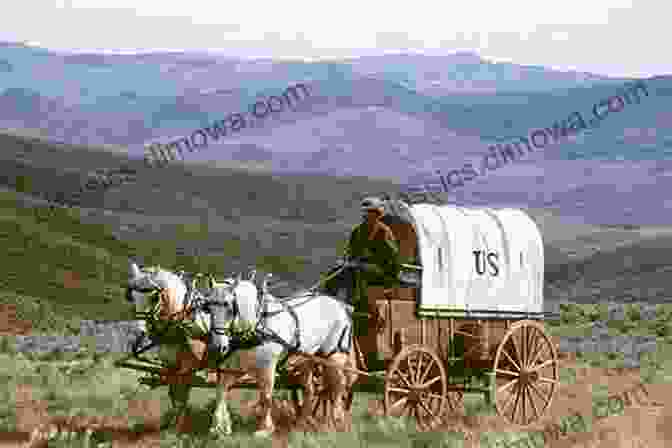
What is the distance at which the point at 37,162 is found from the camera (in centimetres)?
11131

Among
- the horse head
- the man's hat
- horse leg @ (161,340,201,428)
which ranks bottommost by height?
horse leg @ (161,340,201,428)

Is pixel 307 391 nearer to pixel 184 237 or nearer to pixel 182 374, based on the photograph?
pixel 182 374

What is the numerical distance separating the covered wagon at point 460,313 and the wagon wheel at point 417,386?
0.6 inches

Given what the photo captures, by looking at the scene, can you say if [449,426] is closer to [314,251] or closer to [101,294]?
[101,294]

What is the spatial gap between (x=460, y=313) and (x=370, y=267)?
1.61 metres

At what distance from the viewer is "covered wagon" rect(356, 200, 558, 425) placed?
1589 cm

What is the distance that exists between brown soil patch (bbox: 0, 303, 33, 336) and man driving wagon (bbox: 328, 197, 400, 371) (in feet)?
78.0

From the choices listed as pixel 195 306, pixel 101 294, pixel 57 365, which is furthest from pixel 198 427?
pixel 101 294

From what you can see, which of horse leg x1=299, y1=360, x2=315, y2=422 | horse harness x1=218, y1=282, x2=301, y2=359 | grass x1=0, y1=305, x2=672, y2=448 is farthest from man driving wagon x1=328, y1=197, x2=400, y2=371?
horse harness x1=218, y1=282, x2=301, y2=359

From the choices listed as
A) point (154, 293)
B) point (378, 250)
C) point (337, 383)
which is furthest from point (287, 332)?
point (378, 250)

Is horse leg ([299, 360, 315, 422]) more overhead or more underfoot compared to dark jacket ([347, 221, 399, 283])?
more underfoot

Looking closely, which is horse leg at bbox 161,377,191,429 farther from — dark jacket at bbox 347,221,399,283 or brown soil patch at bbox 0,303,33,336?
brown soil patch at bbox 0,303,33,336

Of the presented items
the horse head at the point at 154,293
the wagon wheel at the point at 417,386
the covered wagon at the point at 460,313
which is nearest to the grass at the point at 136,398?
the wagon wheel at the point at 417,386

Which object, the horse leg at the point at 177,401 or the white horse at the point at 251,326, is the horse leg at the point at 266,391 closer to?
the white horse at the point at 251,326
